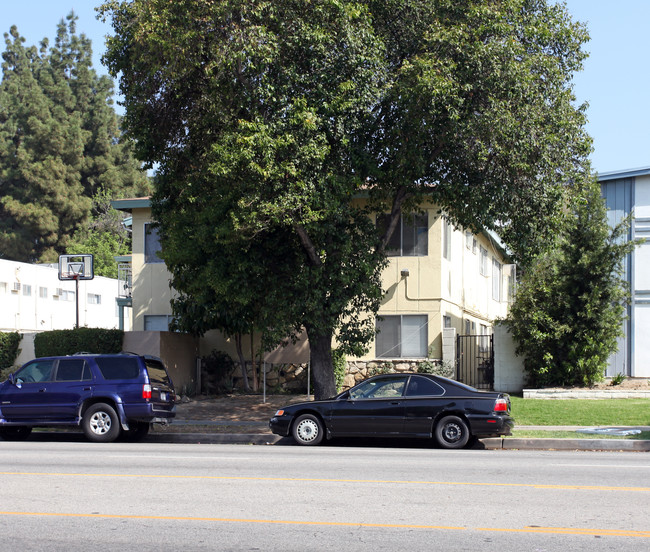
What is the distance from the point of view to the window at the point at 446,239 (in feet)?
82.9

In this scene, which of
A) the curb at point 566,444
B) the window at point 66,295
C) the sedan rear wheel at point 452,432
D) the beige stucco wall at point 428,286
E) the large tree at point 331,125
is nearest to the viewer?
the sedan rear wheel at point 452,432

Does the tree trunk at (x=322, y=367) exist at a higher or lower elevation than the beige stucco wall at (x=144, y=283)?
lower

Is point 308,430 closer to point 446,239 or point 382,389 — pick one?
point 382,389

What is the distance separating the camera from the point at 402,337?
24.9 m

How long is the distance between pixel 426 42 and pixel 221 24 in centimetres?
430

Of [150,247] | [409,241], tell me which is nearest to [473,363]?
[409,241]

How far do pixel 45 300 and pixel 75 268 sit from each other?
87.4 ft

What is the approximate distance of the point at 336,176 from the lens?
53.0 ft

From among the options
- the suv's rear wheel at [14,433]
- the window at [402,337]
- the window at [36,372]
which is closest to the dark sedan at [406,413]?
the window at [36,372]

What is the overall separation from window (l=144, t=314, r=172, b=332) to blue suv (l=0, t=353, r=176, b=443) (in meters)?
10.5

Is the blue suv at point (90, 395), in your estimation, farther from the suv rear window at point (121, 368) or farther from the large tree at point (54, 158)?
the large tree at point (54, 158)

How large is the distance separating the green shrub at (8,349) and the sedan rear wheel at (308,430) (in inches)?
629

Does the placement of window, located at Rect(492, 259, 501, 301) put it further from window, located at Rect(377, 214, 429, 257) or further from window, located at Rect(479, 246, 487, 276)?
window, located at Rect(377, 214, 429, 257)

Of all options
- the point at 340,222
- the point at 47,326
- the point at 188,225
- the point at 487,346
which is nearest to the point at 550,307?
the point at 487,346
